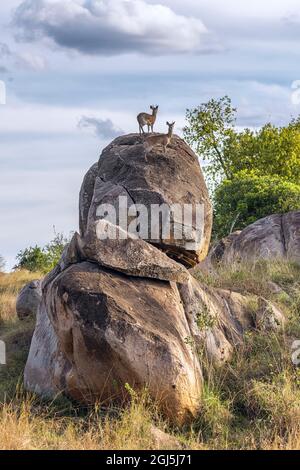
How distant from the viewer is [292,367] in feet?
44.0

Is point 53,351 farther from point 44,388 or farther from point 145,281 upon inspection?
point 145,281

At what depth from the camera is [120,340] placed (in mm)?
11867

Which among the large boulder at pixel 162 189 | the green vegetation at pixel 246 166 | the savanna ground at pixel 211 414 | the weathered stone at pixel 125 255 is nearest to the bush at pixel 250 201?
the green vegetation at pixel 246 166

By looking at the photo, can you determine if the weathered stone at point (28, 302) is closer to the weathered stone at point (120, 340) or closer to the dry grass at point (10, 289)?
the dry grass at point (10, 289)

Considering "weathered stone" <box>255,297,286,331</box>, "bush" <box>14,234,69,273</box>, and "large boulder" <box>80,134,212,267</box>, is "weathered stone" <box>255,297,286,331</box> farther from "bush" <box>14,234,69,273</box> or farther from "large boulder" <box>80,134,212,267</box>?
"bush" <box>14,234,69,273</box>

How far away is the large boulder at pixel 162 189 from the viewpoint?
582 inches

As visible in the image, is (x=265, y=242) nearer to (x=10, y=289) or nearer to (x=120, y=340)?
(x=10, y=289)

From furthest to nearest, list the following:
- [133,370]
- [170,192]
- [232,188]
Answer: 1. [232,188]
2. [170,192]
3. [133,370]

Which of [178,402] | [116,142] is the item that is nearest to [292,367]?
[178,402]

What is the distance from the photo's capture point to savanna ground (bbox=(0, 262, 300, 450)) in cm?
1103

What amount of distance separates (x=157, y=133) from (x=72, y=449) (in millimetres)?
7155

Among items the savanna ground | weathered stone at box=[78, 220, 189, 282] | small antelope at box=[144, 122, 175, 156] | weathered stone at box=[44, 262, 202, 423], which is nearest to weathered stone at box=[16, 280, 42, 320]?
the savanna ground

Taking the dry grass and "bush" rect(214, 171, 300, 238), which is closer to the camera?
the dry grass

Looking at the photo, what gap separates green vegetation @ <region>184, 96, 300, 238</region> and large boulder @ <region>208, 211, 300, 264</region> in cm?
447
